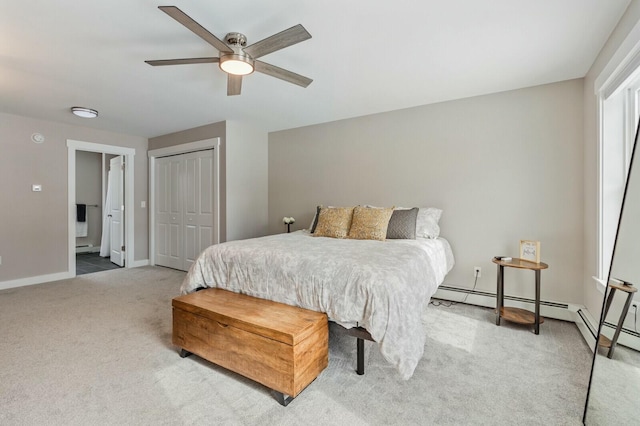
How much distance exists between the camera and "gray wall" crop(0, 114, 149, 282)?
386 cm

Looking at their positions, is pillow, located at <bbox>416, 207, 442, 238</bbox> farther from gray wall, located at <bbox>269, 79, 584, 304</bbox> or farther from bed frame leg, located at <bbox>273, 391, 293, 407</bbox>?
bed frame leg, located at <bbox>273, 391, 293, 407</bbox>

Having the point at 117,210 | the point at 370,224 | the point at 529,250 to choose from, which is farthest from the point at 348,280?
the point at 117,210

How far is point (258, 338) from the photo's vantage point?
66.7 inches

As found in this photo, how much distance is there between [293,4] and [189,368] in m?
2.41

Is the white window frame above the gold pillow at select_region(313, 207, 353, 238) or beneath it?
above

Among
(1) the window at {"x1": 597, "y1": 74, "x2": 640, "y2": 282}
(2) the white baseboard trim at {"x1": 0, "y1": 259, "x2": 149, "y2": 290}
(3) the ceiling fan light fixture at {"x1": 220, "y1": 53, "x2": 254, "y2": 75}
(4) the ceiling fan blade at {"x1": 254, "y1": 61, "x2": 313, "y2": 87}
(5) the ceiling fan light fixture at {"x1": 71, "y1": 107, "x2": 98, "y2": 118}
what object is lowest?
(2) the white baseboard trim at {"x1": 0, "y1": 259, "x2": 149, "y2": 290}

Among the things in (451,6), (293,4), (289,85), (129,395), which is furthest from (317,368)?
(289,85)

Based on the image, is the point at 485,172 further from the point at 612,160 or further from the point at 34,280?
the point at 34,280

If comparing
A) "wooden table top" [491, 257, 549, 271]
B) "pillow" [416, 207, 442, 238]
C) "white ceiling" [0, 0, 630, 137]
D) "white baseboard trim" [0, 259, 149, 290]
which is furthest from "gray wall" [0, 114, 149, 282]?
"wooden table top" [491, 257, 549, 271]

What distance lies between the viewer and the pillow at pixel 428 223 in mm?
3111

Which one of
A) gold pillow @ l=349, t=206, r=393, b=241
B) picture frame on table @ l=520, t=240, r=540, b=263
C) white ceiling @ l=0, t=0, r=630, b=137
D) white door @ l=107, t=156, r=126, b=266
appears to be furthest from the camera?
white door @ l=107, t=156, r=126, b=266

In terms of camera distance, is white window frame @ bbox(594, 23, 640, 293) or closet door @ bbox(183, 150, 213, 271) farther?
closet door @ bbox(183, 150, 213, 271)

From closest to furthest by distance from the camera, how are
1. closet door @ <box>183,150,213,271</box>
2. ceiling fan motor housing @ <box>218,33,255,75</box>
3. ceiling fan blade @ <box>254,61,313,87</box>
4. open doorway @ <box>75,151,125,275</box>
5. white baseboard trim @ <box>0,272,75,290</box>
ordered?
ceiling fan motor housing @ <box>218,33,255,75</box>, ceiling fan blade @ <box>254,61,313,87</box>, white baseboard trim @ <box>0,272,75,290</box>, closet door @ <box>183,150,213,271</box>, open doorway @ <box>75,151,125,275</box>

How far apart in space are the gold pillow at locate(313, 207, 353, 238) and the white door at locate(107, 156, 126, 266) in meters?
3.86
